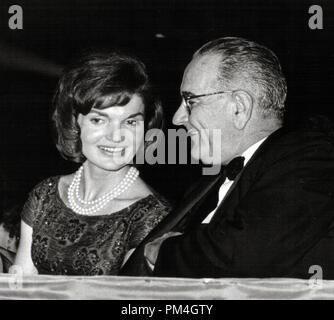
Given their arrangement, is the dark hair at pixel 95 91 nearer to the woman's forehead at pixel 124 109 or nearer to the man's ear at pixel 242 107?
the woman's forehead at pixel 124 109

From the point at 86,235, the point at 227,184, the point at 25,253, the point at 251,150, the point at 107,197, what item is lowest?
the point at 25,253

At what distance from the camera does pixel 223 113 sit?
2627 millimetres

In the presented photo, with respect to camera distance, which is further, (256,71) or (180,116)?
(180,116)

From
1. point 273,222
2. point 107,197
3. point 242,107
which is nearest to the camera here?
point 273,222

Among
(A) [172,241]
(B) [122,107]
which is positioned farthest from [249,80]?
(A) [172,241]

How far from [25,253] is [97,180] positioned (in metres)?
0.49

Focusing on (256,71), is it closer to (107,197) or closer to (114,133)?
(114,133)

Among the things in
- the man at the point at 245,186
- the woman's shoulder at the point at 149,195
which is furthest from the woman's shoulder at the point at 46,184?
the man at the point at 245,186

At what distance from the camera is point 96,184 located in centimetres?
283

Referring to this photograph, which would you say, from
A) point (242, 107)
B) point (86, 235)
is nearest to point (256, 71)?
point (242, 107)

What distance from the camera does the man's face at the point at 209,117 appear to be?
8.55 ft

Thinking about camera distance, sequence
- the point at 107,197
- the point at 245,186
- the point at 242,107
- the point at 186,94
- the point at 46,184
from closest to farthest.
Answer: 1. the point at 245,186
2. the point at 242,107
3. the point at 186,94
4. the point at 107,197
5. the point at 46,184

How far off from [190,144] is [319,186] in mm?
640

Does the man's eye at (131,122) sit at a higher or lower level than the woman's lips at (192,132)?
higher
